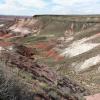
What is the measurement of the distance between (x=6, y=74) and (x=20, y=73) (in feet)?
9.19

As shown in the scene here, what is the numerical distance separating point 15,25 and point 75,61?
65.4 meters

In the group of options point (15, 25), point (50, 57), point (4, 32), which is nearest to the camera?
point (50, 57)

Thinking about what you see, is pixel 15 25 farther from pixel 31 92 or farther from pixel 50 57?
pixel 31 92

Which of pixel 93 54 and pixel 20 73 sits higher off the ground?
pixel 20 73

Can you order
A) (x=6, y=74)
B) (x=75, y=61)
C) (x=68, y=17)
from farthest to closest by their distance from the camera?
(x=68, y=17) → (x=75, y=61) → (x=6, y=74)

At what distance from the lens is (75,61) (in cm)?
4131

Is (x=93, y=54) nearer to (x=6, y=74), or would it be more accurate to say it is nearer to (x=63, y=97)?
(x=63, y=97)

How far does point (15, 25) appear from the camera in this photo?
341ft

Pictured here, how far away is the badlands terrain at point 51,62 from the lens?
36.3 ft

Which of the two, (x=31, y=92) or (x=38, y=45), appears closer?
(x=31, y=92)

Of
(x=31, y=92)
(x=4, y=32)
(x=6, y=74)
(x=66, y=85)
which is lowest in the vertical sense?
(x=4, y=32)

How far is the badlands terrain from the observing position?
1108cm

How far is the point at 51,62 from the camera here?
4575 cm

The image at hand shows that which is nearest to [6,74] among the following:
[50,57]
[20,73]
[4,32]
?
[20,73]
